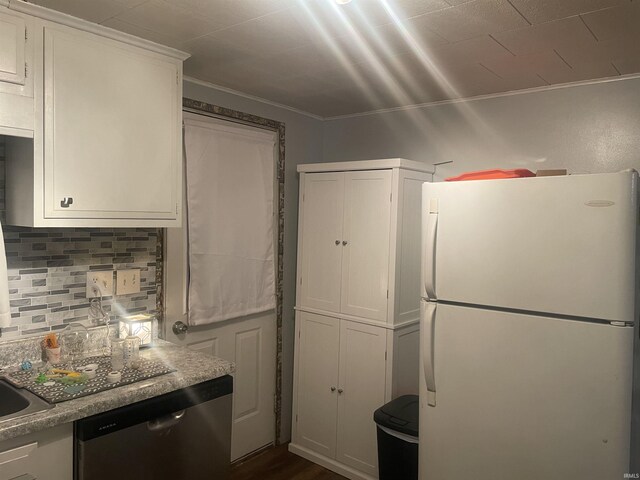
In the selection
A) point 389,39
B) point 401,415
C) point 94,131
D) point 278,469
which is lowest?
point 278,469

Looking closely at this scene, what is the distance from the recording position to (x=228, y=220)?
2818mm

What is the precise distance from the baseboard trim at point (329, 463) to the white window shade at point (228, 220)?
0.94m

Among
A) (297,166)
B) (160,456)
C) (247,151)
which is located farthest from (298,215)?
(160,456)

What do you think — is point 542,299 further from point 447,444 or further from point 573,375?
point 447,444

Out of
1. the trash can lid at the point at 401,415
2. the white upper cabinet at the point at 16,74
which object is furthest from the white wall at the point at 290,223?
the white upper cabinet at the point at 16,74

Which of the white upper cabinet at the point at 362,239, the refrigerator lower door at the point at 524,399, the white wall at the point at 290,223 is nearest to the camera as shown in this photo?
the refrigerator lower door at the point at 524,399

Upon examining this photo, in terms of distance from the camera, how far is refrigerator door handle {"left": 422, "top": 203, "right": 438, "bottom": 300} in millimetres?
2086

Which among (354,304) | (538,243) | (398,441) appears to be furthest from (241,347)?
(538,243)

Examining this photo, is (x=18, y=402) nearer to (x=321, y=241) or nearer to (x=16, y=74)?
(x=16, y=74)

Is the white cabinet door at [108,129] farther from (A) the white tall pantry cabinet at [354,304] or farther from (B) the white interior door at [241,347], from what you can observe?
(A) the white tall pantry cabinet at [354,304]

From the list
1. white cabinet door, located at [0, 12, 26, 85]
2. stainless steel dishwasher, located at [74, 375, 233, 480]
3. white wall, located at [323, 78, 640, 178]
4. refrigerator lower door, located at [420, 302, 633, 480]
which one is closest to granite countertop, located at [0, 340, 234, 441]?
stainless steel dishwasher, located at [74, 375, 233, 480]

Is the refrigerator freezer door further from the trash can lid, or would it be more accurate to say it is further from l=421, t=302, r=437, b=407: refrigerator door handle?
the trash can lid

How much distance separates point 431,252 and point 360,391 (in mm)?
1143

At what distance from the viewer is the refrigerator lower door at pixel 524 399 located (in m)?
1.68
